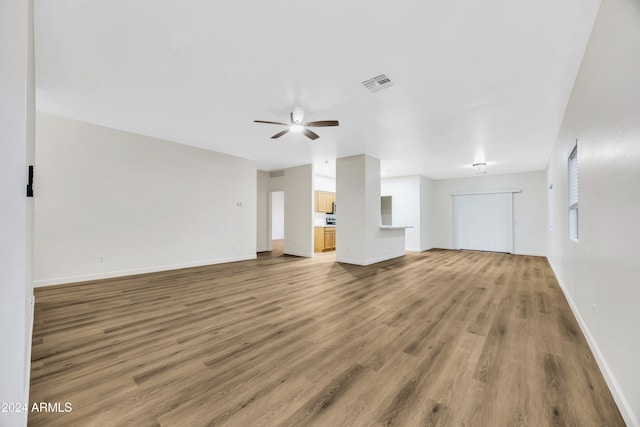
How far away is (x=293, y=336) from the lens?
8.09ft

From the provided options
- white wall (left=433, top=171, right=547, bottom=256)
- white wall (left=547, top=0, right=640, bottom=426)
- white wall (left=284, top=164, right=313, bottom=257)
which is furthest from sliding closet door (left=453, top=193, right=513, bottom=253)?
white wall (left=547, top=0, right=640, bottom=426)

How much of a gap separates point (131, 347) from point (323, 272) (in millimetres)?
3571

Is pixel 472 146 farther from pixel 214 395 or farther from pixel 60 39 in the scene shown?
A: pixel 60 39

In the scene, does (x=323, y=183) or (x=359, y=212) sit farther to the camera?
(x=323, y=183)

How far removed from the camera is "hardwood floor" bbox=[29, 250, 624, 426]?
1.51m

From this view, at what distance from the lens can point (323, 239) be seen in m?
8.84

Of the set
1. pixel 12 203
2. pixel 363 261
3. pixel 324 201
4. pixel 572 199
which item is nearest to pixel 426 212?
pixel 324 201

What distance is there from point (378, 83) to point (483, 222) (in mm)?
8061

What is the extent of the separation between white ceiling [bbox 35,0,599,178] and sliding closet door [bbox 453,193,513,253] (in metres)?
4.47

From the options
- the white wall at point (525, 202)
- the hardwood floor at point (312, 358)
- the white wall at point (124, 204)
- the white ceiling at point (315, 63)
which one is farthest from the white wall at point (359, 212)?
the white wall at point (525, 202)

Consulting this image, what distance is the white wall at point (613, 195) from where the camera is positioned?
1385 millimetres

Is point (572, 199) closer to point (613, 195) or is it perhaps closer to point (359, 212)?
point (613, 195)

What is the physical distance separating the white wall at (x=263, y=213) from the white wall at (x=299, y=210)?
1.02 meters

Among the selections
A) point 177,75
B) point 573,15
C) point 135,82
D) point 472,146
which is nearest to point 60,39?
point 135,82
